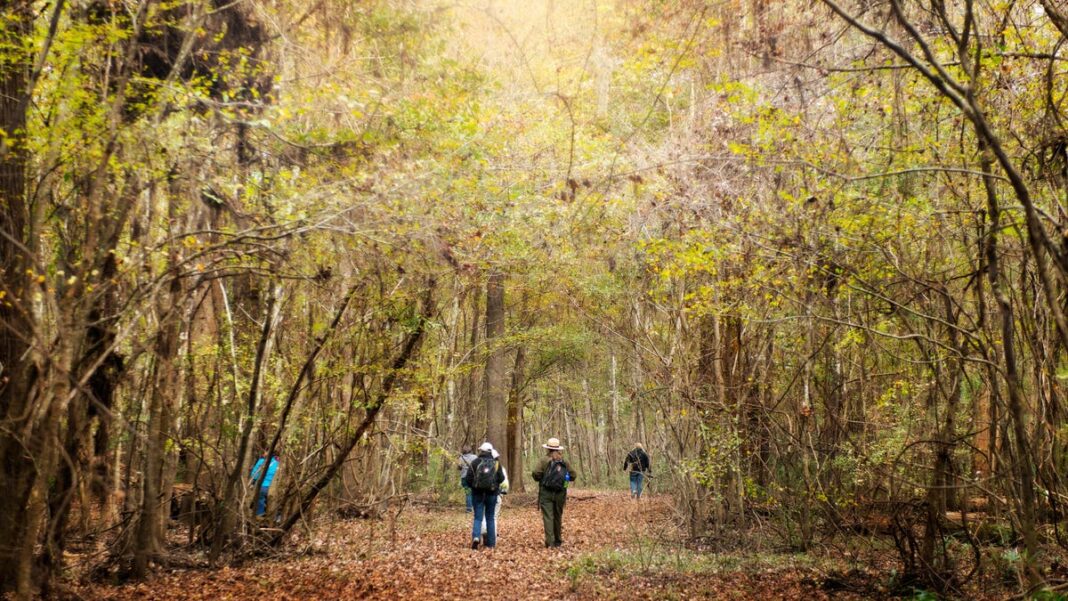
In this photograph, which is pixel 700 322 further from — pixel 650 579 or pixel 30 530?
pixel 30 530

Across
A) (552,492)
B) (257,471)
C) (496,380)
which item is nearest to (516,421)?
(496,380)

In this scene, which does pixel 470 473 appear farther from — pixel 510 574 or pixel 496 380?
pixel 496 380

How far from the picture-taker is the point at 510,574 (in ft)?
30.8

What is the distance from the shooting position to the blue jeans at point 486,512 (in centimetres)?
1150

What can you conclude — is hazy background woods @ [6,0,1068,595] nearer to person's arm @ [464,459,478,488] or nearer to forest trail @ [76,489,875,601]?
forest trail @ [76,489,875,601]

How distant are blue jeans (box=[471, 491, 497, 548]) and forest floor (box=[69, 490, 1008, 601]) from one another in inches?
10.2

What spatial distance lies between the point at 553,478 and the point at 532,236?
14.2ft

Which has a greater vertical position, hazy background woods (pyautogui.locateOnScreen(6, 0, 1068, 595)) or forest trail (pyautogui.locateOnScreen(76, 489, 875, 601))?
hazy background woods (pyautogui.locateOnScreen(6, 0, 1068, 595))

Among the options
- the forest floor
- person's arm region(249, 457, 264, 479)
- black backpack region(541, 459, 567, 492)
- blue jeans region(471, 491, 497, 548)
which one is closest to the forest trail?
the forest floor

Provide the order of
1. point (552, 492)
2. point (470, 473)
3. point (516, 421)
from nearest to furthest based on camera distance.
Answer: point (470, 473), point (552, 492), point (516, 421)

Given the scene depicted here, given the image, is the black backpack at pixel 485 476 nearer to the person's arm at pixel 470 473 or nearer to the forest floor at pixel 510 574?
the person's arm at pixel 470 473

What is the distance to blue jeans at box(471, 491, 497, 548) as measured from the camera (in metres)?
11.5

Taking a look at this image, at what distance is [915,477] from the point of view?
9320 mm

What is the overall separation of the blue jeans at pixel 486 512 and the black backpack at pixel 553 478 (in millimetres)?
873
